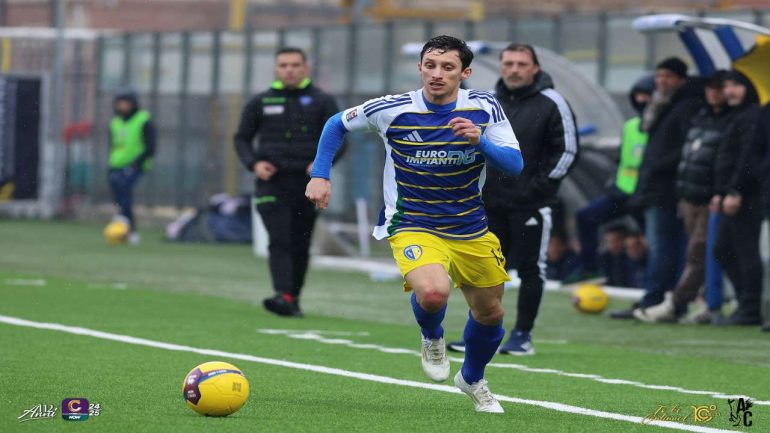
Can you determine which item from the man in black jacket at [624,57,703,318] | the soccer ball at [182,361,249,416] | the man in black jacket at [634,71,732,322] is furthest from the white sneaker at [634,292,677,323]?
the soccer ball at [182,361,249,416]

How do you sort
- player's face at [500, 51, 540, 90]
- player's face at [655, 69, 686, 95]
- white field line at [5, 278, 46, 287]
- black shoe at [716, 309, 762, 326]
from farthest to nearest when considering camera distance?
white field line at [5, 278, 46, 287] → player's face at [655, 69, 686, 95] → black shoe at [716, 309, 762, 326] → player's face at [500, 51, 540, 90]

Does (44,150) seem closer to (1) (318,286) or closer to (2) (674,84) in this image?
(1) (318,286)

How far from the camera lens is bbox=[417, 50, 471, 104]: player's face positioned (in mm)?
8516

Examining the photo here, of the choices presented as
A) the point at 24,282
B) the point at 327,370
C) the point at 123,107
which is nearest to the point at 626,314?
the point at 327,370

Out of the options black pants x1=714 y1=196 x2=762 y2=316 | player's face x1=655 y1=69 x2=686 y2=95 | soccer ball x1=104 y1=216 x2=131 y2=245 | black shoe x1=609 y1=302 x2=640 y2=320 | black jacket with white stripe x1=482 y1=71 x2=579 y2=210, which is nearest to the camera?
black jacket with white stripe x1=482 y1=71 x2=579 y2=210

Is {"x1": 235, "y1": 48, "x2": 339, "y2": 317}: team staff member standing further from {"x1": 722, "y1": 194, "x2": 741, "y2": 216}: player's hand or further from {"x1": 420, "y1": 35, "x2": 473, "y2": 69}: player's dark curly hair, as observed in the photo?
{"x1": 420, "y1": 35, "x2": 473, "y2": 69}: player's dark curly hair

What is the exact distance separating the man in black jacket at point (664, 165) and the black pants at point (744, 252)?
50 cm

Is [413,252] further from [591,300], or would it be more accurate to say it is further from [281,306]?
[591,300]

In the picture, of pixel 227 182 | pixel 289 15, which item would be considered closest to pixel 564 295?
pixel 227 182

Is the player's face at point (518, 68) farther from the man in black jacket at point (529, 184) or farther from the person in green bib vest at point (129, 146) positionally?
the person in green bib vest at point (129, 146)

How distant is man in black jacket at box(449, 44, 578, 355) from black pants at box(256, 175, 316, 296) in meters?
2.69

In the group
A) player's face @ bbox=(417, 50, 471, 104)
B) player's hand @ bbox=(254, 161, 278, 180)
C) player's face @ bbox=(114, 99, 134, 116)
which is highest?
player's face @ bbox=(417, 50, 471, 104)

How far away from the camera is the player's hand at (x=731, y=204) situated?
45.7 feet

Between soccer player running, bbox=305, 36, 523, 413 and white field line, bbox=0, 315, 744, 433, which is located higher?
soccer player running, bbox=305, 36, 523, 413
